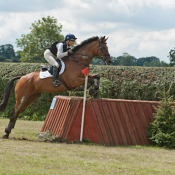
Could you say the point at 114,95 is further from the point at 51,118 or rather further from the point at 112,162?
the point at 112,162

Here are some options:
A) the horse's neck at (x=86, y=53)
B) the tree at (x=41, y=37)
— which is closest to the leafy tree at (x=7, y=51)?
the tree at (x=41, y=37)

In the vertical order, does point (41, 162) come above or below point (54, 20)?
below

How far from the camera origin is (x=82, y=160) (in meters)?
5.86

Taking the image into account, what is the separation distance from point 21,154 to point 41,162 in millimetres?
711

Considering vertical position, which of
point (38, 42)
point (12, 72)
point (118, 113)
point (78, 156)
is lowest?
point (78, 156)

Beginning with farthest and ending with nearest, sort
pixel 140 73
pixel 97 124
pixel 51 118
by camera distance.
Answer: pixel 140 73 < pixel 51 118 < pixel 97 124

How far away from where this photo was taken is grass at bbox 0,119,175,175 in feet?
16.7

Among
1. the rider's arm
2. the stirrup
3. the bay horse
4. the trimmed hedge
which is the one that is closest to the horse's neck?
the bay horse

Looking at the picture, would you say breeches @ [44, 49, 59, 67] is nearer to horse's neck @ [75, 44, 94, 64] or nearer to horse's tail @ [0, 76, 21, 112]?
horse's neck @ [75, 44, 94, 64]

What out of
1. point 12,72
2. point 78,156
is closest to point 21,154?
point 78,156

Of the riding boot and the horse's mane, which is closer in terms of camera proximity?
the riding boot

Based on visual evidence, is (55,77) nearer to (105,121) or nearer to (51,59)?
(51,59)

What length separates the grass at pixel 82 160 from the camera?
510 cm

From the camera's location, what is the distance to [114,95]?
42.9ft
